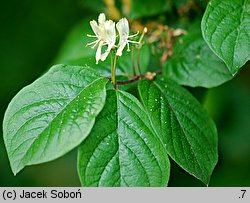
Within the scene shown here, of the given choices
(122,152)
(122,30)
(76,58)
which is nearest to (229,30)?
(122,30)

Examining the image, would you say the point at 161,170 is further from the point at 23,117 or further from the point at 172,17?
the point at 172,17

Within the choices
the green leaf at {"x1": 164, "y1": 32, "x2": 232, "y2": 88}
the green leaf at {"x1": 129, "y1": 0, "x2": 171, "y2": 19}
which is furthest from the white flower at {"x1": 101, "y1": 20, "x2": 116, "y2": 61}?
the green leaf at {"x1": 129, "y1": 0, "x2": 171, "y2": 19}

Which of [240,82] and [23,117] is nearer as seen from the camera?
[23,117]

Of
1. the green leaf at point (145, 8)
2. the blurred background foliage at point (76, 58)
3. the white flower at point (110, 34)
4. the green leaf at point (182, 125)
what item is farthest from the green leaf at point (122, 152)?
the green leaf at point (145, 8)

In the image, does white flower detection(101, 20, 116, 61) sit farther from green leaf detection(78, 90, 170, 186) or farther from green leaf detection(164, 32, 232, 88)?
green leaf detection(164, 32, 232, 88)

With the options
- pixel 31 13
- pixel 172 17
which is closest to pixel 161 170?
pixel 172 17
